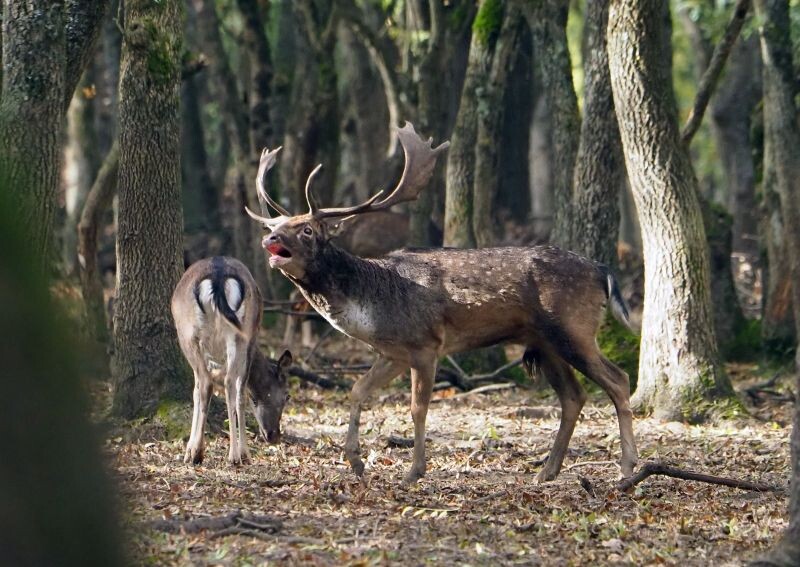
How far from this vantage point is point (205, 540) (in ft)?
25.3

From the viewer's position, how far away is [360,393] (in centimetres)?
1065

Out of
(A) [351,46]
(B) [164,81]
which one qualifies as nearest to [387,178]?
(A) [351,46]

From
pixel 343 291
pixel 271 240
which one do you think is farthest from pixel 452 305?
pixel 271 240

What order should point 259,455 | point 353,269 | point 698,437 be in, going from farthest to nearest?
point 698,437 → point 259,455 → point 353,269

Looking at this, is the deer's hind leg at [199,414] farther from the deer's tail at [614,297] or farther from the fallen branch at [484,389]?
the fallen branch at [484,389]

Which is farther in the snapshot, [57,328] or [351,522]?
[351,522]

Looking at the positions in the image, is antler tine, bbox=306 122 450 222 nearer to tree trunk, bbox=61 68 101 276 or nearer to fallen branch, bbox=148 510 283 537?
fallen branch, bbox=148 510 283 537

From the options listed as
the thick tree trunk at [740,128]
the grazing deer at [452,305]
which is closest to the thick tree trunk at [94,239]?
the grazing deer at [452,305]

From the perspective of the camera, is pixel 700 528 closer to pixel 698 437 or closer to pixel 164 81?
pixel 698 437

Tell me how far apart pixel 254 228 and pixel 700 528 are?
13.3 metres

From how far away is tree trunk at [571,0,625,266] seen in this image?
1505cm

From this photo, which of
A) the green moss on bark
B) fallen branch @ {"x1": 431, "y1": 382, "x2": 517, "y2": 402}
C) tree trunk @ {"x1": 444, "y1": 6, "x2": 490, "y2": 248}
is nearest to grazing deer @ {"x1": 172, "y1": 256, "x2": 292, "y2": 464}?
fallen branch @ {"x1": 431, "y1": 382, "x2": 517, "y2": 402}

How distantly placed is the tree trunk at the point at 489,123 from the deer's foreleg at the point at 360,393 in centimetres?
602

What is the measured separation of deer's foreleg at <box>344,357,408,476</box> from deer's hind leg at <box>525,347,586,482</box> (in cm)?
107
